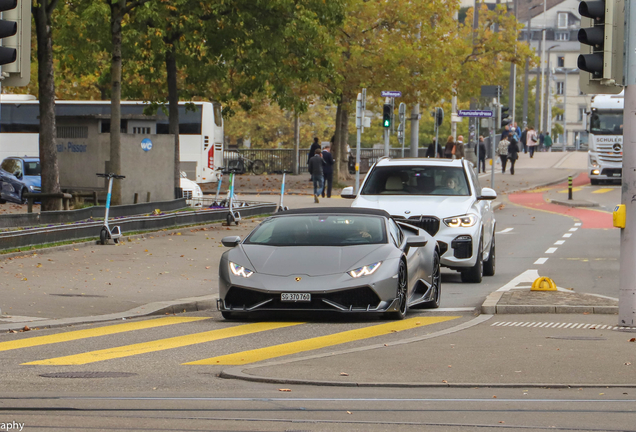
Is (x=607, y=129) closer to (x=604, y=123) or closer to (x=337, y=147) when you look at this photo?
(x=604, y=123)

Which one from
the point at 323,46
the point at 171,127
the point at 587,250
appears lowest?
the point at 587,250

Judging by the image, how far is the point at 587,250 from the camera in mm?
21250

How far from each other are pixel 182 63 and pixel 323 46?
4.42m

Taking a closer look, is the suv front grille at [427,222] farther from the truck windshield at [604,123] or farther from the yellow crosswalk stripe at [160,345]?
the truck windshield at [604,123]

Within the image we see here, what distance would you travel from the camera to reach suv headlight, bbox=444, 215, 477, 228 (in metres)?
15.1

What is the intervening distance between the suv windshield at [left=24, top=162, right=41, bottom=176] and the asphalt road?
72.4 feet

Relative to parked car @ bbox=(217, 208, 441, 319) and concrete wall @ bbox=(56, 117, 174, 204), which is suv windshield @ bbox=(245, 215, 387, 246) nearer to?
parked car @ bbox=(217, 208, 441, 319)

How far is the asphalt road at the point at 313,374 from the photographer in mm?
5914

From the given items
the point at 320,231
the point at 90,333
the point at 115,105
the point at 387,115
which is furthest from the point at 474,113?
the point at 90,333

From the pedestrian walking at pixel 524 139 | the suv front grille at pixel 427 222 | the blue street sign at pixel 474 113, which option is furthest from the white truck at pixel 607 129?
the suv front grille at pixel 427 222

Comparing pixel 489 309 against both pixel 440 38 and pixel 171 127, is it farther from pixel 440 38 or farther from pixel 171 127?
pixel 440 38

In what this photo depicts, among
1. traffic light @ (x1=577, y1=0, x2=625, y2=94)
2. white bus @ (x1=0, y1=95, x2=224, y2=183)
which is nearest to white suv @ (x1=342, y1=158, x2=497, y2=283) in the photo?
traffic light @ (x1=577, y1=0, x2=625, y2=94)

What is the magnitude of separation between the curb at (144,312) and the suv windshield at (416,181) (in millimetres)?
4038

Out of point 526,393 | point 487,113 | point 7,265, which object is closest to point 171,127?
point 487,113
